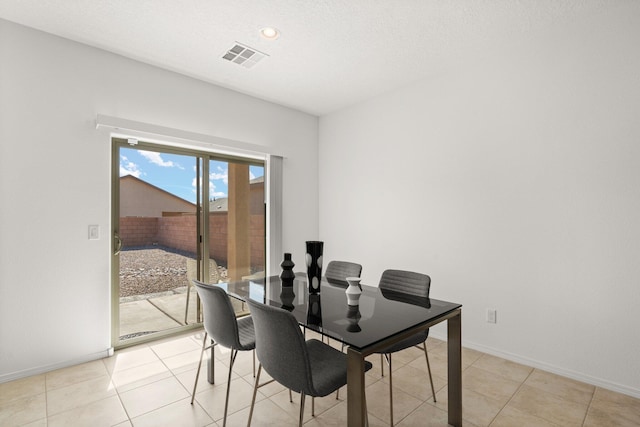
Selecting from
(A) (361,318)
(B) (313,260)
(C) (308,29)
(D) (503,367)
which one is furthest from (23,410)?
(D) (503,367)

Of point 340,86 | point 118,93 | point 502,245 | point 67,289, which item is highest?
point 340,86

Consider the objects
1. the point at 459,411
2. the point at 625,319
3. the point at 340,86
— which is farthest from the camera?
the point at 340,86

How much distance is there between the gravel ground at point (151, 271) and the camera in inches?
121

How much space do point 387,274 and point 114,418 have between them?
2.12 metres

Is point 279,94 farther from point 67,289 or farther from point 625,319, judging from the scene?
point 625,319

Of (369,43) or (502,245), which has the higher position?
(369,43)

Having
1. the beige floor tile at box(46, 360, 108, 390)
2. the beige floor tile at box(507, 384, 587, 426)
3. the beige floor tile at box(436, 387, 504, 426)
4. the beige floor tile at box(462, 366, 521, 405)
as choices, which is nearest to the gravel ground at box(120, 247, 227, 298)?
the beige floor tile at box(46, 360, 108, 390)

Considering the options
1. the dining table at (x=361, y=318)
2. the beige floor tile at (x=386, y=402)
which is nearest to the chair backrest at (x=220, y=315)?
the dining table at (x=361, y=318)

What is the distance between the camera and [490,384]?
2381mm

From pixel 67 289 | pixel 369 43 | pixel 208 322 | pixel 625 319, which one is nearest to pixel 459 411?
pixel 625 319

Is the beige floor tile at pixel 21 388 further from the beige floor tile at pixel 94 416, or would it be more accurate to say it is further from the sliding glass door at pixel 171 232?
the sliding glass door at pixel 171 232

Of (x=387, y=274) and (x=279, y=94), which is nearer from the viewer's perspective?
(x=387, y=274)

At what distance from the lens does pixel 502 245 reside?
288cm

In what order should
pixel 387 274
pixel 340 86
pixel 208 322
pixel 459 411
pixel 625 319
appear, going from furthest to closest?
pixel 340 86
pixel 387 274
pixel 625 319
pixel 208 322
pixel 459 411
